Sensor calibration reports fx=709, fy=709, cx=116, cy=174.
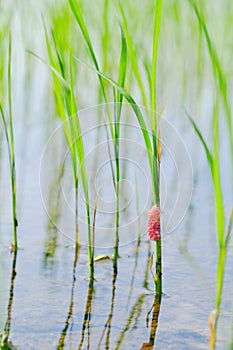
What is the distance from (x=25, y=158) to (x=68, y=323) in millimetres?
1482

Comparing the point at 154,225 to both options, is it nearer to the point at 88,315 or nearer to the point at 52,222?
the point at 88,315

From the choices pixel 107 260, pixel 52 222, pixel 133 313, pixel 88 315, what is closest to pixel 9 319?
pixel 88 315

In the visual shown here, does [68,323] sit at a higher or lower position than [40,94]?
lower

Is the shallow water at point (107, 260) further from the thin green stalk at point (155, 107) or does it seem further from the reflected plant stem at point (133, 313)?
the thin green stalk at point (155, 107)

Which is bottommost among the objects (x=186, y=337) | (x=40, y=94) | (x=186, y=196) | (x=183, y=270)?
(x=186, y=337)

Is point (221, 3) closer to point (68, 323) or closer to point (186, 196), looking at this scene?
point (186, 196)

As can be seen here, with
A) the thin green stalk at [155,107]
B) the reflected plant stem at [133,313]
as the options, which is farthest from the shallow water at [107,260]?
the thin green stalk at [155,107]

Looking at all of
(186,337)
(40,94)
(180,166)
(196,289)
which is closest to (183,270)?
(196,289)

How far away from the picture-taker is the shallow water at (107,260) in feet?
5.18

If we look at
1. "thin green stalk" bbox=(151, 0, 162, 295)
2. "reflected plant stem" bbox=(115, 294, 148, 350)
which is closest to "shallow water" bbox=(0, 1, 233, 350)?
"reflected plant stem" bbox=(115, 294, 148, 350)

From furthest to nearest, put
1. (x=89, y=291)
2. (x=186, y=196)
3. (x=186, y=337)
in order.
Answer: (x=186, y=196) → (x=89, y=291) → (x=186, y=337)

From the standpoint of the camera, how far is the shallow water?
62.2 inches

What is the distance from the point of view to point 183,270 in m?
1.96

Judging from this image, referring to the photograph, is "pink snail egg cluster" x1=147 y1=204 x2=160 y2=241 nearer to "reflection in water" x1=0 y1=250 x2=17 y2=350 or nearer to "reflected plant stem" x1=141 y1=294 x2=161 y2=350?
"reflected plant stem" x1=141 y1=294 x2=161 y2=350
